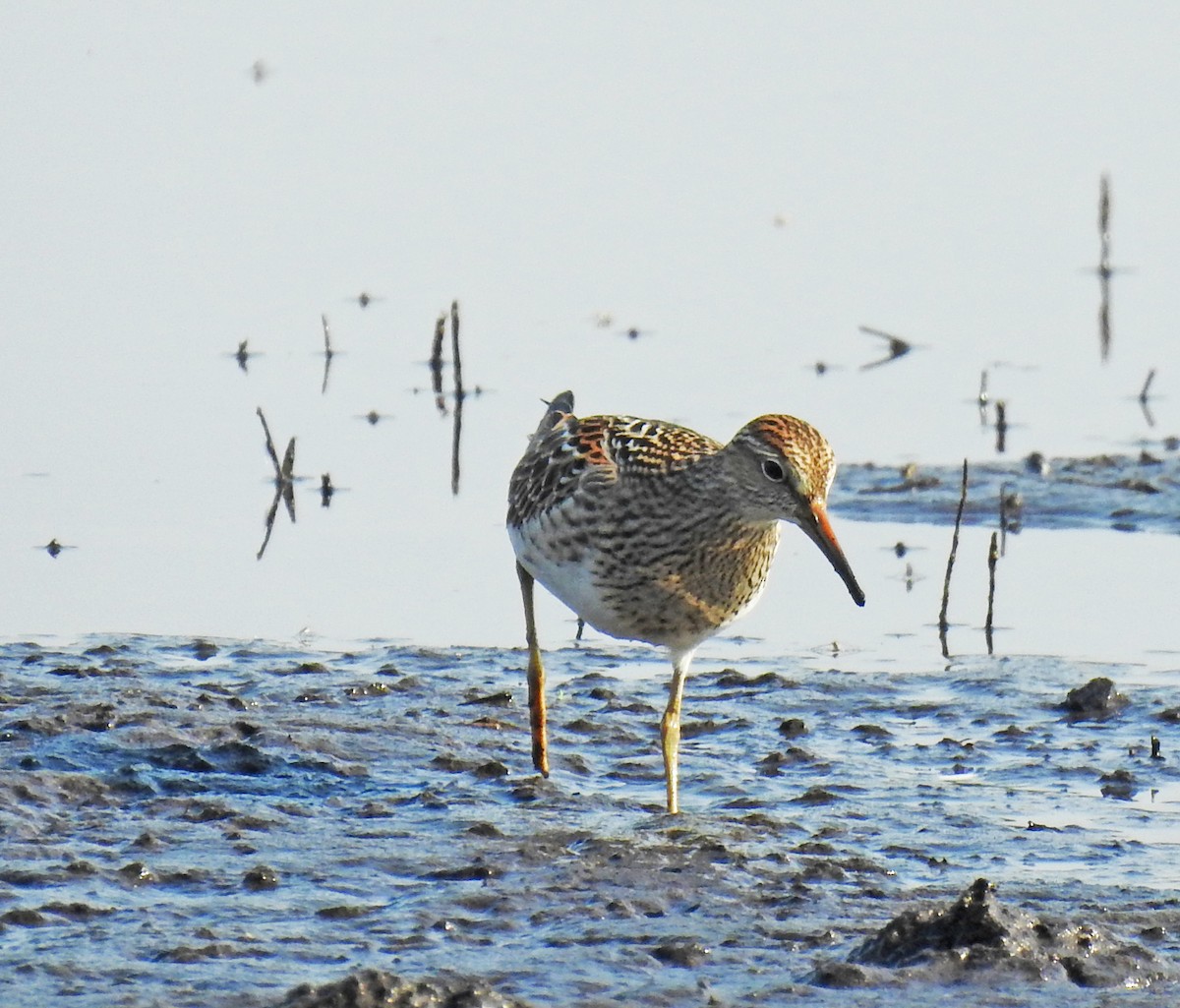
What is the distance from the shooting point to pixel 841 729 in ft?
30.5

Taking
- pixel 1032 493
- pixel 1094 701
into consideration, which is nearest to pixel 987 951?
pixel 1094 701

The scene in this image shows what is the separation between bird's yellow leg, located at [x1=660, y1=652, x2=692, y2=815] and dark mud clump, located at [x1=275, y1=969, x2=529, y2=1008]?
2.26 metres

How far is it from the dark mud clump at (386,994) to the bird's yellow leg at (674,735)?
7.41 feet

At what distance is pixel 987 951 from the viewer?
6.39 m

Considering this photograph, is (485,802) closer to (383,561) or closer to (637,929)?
(637,929)

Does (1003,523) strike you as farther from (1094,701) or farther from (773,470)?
(773,470)

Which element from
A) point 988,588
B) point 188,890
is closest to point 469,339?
point 988,588

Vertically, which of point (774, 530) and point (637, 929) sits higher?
point (774, 530)

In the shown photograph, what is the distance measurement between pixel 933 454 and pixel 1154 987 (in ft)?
24.8

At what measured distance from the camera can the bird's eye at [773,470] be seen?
8047mm

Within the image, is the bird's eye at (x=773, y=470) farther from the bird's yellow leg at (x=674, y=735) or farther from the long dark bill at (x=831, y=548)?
the bird's yellow leg at (x=674, y=735)

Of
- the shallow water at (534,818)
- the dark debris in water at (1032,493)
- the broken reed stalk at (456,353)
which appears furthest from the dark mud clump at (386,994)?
the broken reed stalk at (456,353)

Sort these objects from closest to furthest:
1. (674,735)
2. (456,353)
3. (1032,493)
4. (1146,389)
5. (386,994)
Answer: (386,994), (674,735), (1032,493), (456,353), (1146,389)

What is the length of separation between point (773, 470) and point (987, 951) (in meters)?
2.24
